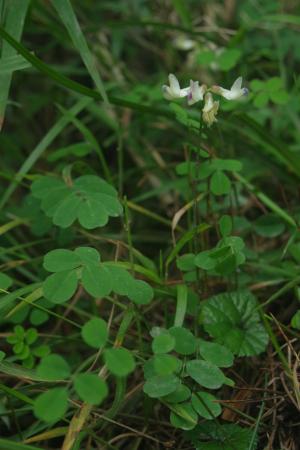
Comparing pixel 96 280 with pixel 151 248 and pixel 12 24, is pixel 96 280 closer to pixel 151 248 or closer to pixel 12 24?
pixel 151 248

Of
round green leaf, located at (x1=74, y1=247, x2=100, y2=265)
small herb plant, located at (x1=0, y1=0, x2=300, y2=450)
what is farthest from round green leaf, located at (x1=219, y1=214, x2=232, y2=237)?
round green leaf, located at (x1=74, y1=247, x2=100, y2=265)

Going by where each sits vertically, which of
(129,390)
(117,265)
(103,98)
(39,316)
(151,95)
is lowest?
(129,390)

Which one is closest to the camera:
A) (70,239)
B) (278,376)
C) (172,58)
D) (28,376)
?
(28,376)

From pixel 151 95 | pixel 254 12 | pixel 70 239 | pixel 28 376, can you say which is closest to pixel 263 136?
pixel 151 95

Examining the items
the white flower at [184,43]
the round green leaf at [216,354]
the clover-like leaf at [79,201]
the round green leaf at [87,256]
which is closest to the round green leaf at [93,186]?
the clover-like leaf at [79,201]

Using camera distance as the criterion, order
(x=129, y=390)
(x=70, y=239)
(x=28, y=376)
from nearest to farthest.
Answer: (x=28, y=376) → (x=129, y=390) → (x=70, y=239)

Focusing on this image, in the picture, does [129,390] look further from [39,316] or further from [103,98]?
[103,98]

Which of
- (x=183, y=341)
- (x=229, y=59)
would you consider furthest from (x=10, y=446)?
(x=229, y=59)
